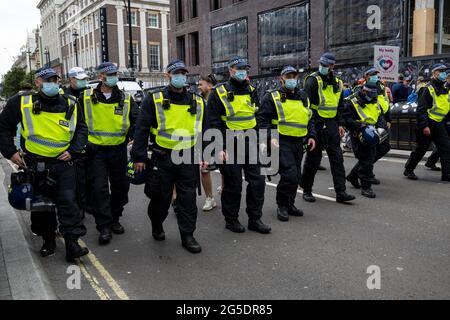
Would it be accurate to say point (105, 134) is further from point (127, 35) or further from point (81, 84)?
point (127, 35)

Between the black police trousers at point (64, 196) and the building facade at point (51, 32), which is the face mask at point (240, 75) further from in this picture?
the building facade at point (51, 32)

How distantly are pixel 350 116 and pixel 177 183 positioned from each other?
3.58m

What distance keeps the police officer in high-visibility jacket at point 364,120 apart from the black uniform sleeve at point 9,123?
4936mm

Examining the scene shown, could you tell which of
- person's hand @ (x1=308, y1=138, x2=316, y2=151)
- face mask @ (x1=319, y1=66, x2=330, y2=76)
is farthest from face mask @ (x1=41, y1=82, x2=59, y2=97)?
face mask @ (x1=319, y1=66, x2=330, y2=76)

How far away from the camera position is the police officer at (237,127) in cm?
534

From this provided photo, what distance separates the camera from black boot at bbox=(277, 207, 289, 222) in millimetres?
5879

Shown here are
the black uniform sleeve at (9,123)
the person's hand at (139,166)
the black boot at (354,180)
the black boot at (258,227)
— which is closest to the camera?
the black uniform sleeve at (9,123)

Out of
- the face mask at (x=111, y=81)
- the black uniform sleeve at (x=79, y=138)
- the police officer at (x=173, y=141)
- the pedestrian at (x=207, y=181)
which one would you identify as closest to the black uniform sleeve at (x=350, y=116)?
the pedestrian at (x=207, y=181)

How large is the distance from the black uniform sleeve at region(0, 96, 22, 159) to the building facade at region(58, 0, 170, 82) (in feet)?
164

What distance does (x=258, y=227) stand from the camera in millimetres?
5398

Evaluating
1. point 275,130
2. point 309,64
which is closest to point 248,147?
point 275,130

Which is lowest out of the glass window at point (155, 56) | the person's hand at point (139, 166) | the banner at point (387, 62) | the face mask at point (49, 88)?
the person's hand at point (139, 166)

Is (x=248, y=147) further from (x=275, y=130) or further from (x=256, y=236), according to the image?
(x=256, y=236)

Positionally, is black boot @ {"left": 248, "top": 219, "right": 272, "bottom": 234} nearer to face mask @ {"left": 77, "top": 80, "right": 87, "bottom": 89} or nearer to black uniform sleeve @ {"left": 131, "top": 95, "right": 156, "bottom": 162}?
black uniform sleeve @ {"left": 131, "top": 95, "right": 156, "bottom": 162}
